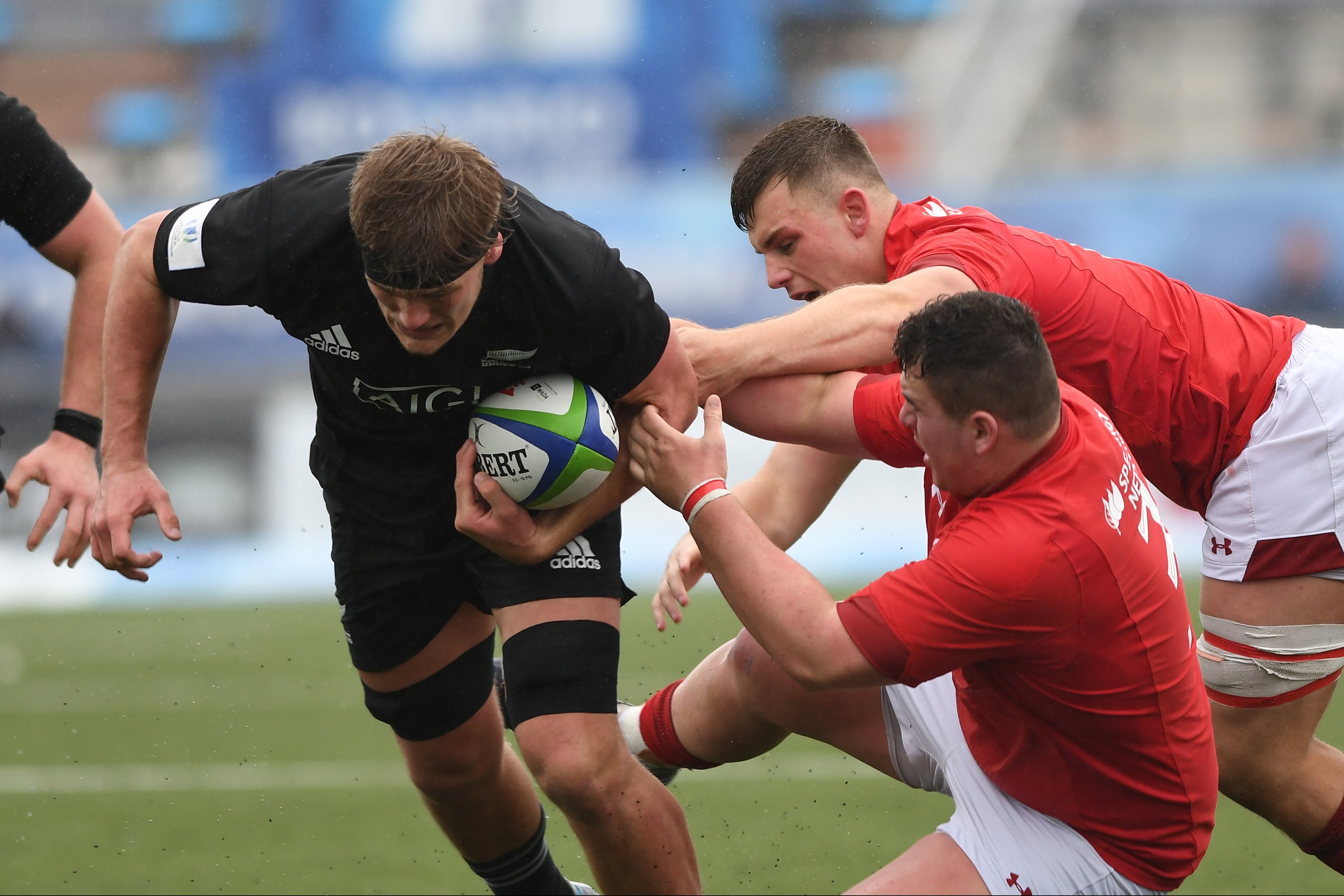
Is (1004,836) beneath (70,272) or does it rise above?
beneath

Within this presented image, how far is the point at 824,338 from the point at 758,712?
1152mm

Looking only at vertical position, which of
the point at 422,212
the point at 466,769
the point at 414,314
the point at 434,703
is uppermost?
the point at 422,212

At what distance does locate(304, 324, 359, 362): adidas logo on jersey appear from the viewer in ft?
12.3

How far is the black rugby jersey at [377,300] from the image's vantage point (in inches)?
143

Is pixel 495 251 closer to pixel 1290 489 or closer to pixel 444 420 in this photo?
pixel 444 420

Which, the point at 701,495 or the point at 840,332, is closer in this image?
the point at 701,495

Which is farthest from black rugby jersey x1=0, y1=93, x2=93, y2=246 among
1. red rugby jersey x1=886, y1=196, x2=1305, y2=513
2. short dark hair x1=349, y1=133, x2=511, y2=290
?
red rugby jersey x1=886, y1=196, x2=1305, y2=513

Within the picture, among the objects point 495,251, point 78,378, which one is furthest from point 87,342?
point 495,251

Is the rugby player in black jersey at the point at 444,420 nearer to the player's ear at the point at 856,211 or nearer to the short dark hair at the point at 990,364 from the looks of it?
the short dark hair at the point at 990,364

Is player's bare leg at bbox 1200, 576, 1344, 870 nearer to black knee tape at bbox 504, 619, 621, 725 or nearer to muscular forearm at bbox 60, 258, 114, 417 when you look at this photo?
black knee tape at bbox 504, 619, 621, 725

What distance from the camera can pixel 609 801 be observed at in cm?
374

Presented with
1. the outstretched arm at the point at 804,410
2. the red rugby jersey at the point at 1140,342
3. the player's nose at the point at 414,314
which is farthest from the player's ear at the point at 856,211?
the player's nose at the point at 414,314

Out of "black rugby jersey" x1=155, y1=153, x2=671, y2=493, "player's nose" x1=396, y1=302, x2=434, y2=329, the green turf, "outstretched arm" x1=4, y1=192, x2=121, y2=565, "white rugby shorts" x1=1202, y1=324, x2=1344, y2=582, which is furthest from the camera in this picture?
the green turf

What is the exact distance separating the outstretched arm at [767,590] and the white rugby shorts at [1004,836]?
51 cm
